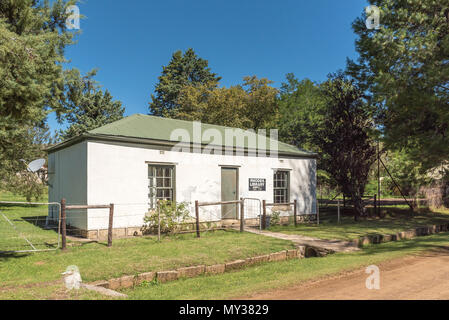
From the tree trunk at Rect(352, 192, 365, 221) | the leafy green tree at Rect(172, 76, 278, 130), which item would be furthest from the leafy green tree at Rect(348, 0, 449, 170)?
the leafy green tree at Rect(172, 76, 278, 130)

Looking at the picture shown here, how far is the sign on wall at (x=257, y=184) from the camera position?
15055mm

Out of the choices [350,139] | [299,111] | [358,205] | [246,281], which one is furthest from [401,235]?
[299,111]

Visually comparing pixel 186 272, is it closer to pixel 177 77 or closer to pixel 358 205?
pixel 358 205

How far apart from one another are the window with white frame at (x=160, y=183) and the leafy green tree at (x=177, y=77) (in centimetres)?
3541

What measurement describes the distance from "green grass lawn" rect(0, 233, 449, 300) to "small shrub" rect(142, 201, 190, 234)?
→ 167 inches

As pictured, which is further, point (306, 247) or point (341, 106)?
point (341, 106)

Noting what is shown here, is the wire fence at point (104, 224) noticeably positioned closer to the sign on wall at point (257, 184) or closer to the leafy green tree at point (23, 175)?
the sign on wall at point (257, 184)

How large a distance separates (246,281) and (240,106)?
88.0ft

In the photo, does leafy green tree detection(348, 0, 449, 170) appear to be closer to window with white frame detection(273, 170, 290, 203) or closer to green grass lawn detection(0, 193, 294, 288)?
window with white frame detection(273, 170, 290, 203)

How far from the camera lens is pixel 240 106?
32.6 m

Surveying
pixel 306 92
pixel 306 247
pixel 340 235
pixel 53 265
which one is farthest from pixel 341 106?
pixel 306 92

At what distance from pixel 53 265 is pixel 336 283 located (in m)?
5.95

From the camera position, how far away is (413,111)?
16.0m

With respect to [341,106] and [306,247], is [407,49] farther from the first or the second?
[306,247]
